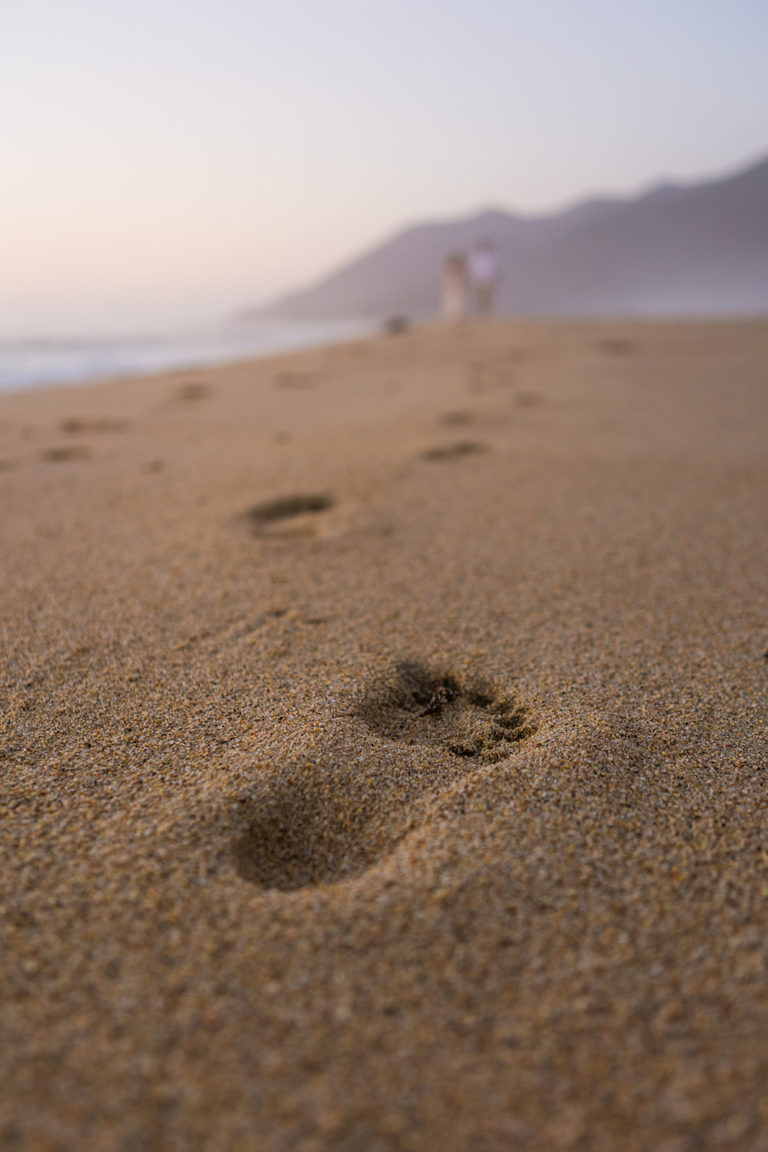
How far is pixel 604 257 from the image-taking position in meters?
51.6

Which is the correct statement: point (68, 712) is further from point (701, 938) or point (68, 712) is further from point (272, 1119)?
point (701, 938)

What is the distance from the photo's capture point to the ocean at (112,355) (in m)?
6.66

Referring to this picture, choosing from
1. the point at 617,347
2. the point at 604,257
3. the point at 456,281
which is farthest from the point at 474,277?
the point at 604,257

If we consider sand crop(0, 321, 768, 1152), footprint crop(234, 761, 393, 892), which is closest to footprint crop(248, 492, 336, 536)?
sand crop(0, 321, 768, 1152)

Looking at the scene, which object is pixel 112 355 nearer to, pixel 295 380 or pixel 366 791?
pixel 295 380

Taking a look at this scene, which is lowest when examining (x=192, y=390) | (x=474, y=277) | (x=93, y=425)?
(x=93, y=425)

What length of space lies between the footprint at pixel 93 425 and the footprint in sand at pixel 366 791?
2.46 m

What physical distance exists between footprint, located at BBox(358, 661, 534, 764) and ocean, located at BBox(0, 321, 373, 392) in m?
5.11

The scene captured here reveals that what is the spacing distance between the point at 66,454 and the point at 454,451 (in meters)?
1.31

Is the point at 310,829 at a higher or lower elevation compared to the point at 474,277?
lower

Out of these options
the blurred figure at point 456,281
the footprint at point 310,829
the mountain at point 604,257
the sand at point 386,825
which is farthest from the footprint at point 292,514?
the mountain at point 604,257

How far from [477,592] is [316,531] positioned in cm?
Answer: 48

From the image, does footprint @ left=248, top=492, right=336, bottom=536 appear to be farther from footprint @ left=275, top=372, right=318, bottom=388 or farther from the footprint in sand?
footprint @ left=275, top=372, right=318, bottom=388

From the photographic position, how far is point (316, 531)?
Result: 1.72 m
